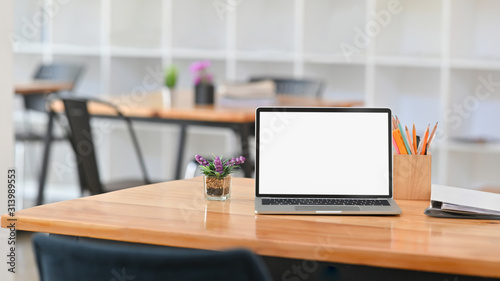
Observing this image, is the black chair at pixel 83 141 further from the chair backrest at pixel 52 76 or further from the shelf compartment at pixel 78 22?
the shelf compartment at pixel 78 22

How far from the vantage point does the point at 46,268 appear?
1.16 m

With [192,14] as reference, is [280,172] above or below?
below

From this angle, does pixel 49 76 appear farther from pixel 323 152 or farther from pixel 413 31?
pixel 323 152

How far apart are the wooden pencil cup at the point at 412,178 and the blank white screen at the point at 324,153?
3.8 inches

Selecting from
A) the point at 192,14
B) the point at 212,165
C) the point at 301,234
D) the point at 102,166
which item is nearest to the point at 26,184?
the point at 102,166

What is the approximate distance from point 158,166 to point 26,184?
1.14 meters

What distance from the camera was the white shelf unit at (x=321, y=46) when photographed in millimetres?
4816

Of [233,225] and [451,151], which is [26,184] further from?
[233,225]

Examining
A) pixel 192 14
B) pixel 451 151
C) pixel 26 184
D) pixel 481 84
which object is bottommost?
pixel 26 184

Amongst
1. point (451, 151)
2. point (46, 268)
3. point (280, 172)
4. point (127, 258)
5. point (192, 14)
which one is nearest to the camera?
point (127, 258)

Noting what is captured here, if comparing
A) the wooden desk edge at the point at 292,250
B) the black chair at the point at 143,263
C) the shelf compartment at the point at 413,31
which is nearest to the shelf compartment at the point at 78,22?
the shelf compartment at the point at 413,31

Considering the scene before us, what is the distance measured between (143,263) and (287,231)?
506 millimetres

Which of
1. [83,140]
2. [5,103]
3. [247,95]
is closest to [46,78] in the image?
[247,95]

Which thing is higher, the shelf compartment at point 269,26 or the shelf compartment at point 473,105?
the shelf compartment at point 269,26
